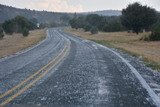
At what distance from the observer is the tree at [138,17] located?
67.8 metres

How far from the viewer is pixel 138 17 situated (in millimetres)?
67688

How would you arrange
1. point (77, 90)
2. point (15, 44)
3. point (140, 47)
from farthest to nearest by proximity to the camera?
point (15, 44), point (140, 47), point (77, 90)

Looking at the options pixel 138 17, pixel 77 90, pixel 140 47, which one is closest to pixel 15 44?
pixel 140 47

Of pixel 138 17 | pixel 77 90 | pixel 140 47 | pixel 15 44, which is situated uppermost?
pixel 77 90

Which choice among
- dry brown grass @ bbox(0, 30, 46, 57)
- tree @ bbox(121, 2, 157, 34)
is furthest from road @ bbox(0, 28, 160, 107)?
tree @ bbox(121, 2, 157, 34)

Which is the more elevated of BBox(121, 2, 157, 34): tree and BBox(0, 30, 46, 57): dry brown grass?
BBox(121, 2, 157, 34): tree

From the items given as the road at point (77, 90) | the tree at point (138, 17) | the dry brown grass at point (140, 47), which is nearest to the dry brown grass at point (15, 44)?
the dry brown grass at point (140, 47)

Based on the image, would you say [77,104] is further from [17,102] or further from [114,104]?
[17,102]

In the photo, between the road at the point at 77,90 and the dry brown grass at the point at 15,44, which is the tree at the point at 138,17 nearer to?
the dry brown grass at the point at 15,44

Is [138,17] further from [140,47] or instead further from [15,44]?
[140,47]

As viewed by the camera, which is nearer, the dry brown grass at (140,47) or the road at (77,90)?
the road at (77,90)

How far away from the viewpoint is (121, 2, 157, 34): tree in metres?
67.8

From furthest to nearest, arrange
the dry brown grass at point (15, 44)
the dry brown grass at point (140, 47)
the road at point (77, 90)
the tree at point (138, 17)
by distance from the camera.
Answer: the tree at point (138, 17) < the dry brown grass at point (15, 44) < the dry brown grass at point (140, 47) < the road at point (77, 90)

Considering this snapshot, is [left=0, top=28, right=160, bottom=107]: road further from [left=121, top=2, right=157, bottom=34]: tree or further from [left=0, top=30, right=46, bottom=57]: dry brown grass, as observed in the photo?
[left=121, top=2, right=157, bottom=34]: tree
